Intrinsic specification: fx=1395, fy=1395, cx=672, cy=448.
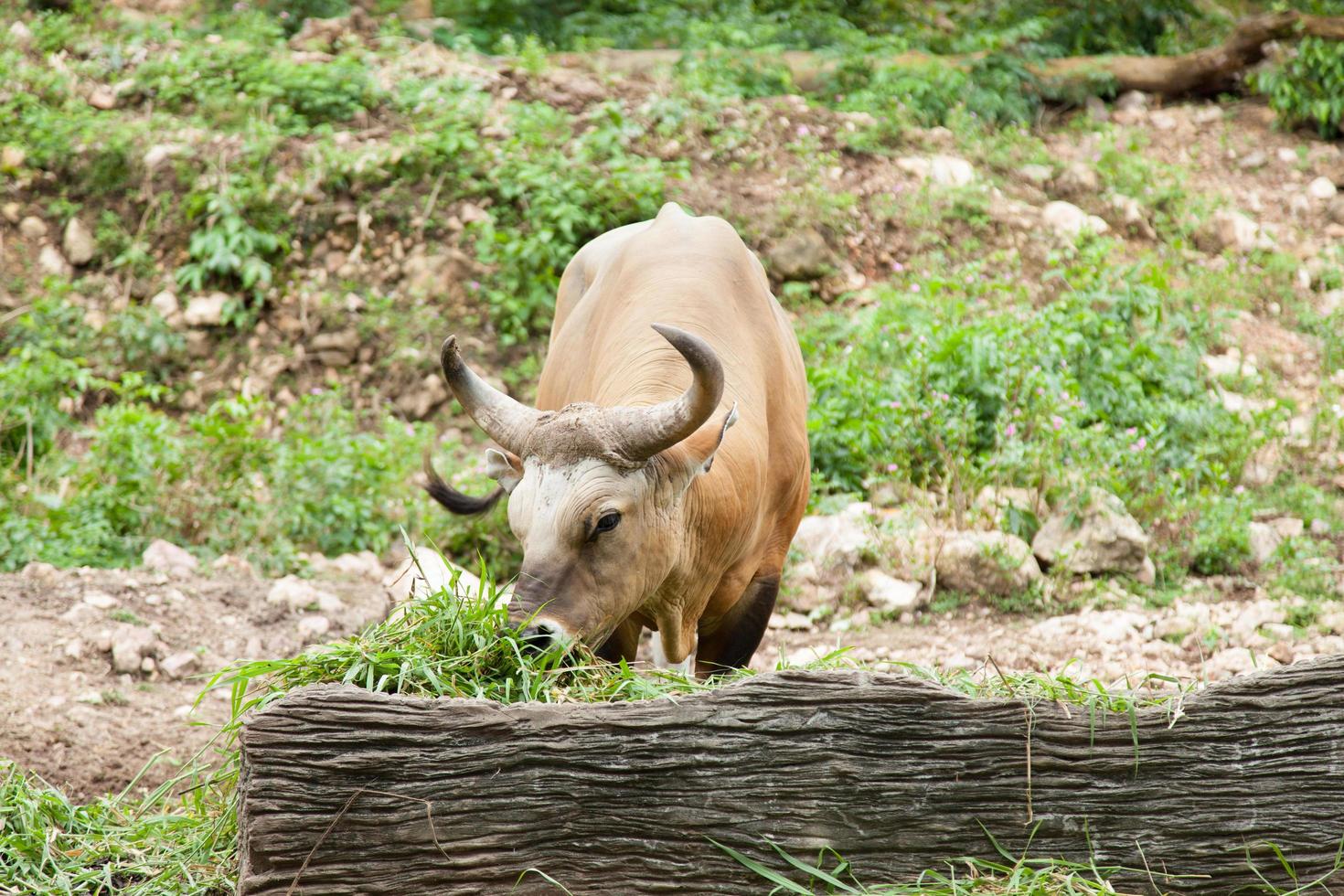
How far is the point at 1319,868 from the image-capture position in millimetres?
3443

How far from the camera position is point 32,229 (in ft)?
35.0

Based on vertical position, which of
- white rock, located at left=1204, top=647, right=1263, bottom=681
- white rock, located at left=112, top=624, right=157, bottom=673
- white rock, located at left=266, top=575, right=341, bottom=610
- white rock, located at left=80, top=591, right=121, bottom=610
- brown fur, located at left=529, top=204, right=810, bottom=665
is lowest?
white rock, located at left=266, top=575, right=341, bottom=610

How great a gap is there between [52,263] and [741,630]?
23.4 ft

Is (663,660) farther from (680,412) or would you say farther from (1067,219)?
(1067,219)

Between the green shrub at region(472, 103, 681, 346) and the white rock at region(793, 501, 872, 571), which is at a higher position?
the green shrub at region(472, 103, 681, 346)

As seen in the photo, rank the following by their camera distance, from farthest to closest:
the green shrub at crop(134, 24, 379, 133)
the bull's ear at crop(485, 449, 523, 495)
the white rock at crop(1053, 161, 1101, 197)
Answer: the white rock at crop(1053, 161, 1101, 197) → the green shrub at crop(134, 24, 379, 133) → the bull's ear at crop(485, 449, 523, 495)

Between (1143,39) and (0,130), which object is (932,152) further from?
(0,130)

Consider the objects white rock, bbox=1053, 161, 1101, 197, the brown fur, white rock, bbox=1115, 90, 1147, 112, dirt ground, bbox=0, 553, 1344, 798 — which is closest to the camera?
the brown fur

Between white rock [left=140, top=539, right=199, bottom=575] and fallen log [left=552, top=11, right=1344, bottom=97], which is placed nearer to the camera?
white rock [left=140, top=539, right=199, bottom=575]

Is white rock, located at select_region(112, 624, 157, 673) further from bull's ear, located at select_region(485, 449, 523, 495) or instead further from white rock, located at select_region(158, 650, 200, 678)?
bull's ear, located at select_region(485, 449, 523, 495)

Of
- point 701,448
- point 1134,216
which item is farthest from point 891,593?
point 1134,216

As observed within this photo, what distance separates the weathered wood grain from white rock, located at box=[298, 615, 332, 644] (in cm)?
326

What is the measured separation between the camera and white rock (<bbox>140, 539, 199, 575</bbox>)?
23.7 feet

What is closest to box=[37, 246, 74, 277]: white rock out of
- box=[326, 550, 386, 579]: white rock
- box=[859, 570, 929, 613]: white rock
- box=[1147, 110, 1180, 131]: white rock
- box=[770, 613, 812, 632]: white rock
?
box=[326, 550, 386, 579]: white rock
